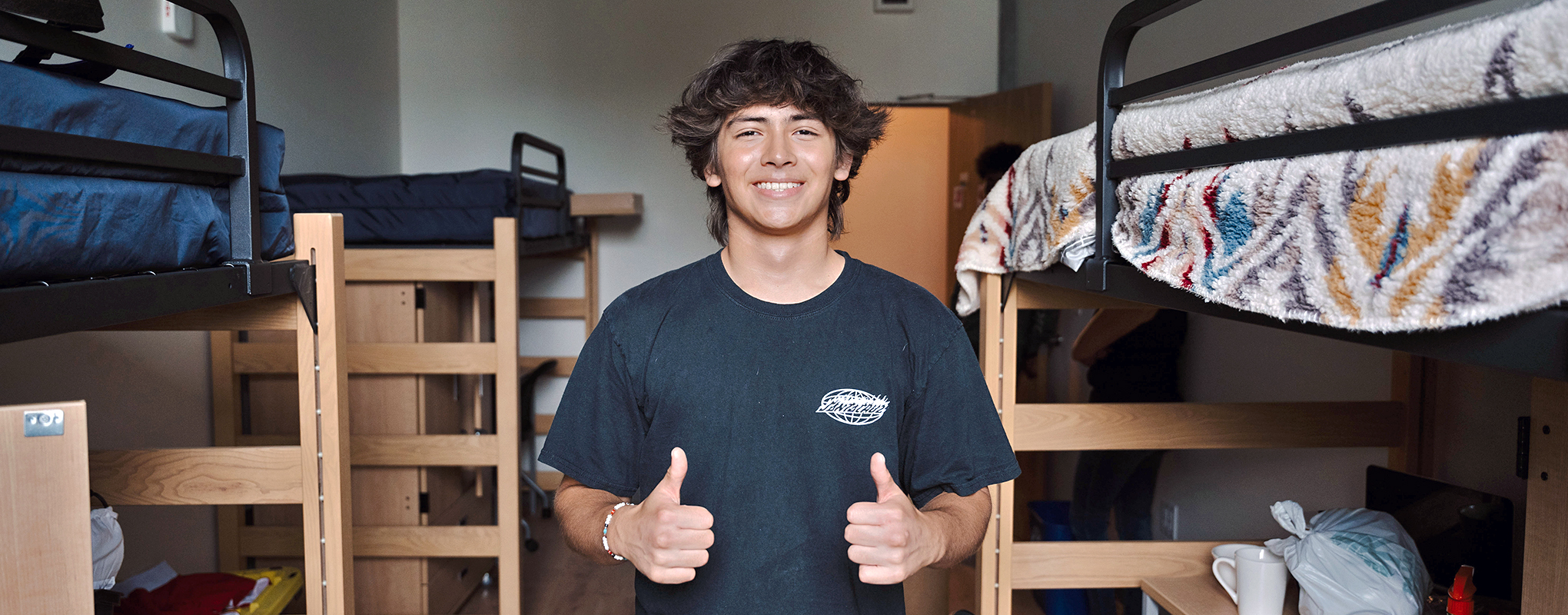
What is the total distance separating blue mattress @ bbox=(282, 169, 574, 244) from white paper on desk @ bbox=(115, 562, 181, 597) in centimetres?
102

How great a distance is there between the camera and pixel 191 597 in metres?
1.99

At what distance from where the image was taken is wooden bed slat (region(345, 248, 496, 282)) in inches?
102

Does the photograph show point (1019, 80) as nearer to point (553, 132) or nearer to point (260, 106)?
point (553, 132)

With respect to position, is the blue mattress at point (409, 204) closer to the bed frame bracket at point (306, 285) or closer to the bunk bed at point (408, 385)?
the bunk bed at point (408, 385)

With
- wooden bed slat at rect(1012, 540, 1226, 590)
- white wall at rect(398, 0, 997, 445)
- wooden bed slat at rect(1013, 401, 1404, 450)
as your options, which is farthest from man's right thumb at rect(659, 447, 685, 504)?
white wall at rect(398, 0, 997, 445)

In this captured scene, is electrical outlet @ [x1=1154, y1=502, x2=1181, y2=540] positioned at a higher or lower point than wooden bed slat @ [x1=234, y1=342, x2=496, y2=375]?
lower

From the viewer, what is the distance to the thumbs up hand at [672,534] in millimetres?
950

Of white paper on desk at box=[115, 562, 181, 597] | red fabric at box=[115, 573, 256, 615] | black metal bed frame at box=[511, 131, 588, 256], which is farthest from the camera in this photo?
black metal bed frame at box=[511, 131, 588, 256]

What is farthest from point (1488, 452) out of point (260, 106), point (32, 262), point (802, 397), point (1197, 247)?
point (260, 106)

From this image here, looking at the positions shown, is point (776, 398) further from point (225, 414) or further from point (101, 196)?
point (225, 414)

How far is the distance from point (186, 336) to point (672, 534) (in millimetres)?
2314

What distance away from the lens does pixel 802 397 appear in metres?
1.15

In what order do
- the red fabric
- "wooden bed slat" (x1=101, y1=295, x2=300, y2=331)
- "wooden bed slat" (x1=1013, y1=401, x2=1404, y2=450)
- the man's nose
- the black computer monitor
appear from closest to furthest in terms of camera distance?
the man's nose → the black computer monitor → "wooden bed slat" (x1=101, y1=295, x2=300, y2=331) → "wooden bed slat" (x1=1013, y1=401, x2=1404, y2=450) → the red fabric

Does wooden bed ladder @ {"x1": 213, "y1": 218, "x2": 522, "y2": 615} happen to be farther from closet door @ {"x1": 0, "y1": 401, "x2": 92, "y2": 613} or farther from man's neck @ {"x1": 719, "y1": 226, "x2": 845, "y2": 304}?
closet door @ {"x1": 0, "y1": 401, "x2": 92, "y2": 613}
